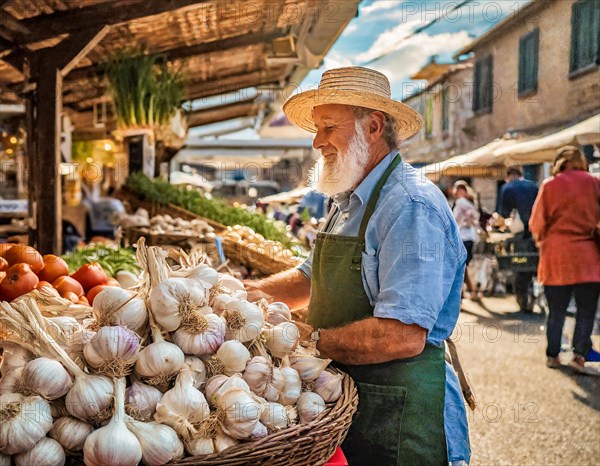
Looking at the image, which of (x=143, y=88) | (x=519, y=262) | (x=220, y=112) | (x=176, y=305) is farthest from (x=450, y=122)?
(x=176, y=305)

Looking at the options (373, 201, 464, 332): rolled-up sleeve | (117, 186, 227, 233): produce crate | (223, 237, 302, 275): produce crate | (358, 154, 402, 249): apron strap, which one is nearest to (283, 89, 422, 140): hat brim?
(358, 154, 402, 249): apron strap

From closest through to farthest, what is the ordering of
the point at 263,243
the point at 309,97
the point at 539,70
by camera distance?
the point at 309,97 < the point at 263,243 < the point at 539,70

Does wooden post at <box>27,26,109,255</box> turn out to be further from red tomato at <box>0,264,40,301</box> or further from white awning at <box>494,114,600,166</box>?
white awning at <box>494,114,600,166</box>

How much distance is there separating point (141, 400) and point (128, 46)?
6.11m

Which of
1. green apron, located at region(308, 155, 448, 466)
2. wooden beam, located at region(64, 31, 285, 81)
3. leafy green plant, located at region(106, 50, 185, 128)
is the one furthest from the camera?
wooden beam, located at region(64, 31, 285, 81)

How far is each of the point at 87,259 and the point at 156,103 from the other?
395 cm

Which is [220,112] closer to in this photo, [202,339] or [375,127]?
[375,127]

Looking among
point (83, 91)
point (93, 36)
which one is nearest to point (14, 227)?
point (83, 91)

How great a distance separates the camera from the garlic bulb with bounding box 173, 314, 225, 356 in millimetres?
1597

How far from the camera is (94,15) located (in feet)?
16.1

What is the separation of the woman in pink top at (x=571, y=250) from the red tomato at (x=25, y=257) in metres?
4.73

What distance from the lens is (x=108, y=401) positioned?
1422 millimetres

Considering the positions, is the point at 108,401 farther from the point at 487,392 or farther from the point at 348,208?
the point at 487,392

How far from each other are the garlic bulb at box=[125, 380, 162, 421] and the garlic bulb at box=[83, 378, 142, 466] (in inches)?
2.4
